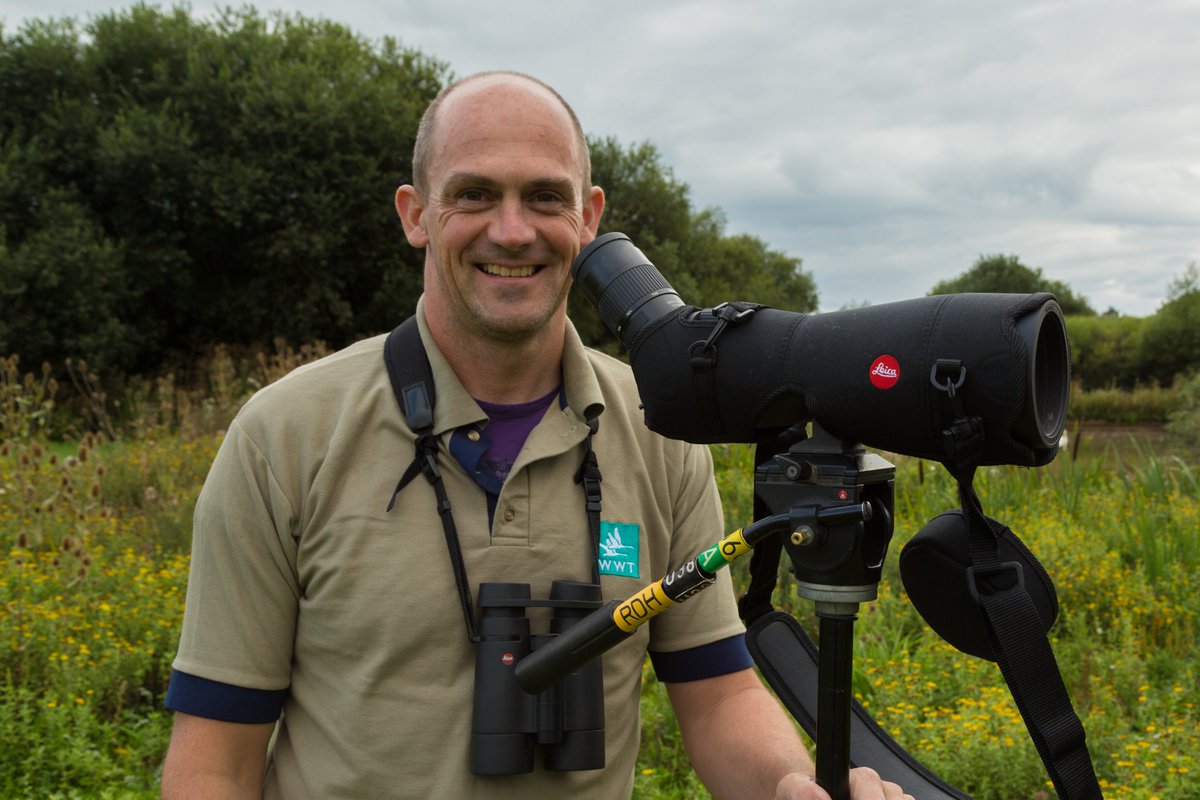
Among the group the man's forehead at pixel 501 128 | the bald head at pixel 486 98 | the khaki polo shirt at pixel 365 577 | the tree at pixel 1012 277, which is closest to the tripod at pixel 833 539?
the khaki polo shirt at pixel 365 577

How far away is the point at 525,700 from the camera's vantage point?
189cm

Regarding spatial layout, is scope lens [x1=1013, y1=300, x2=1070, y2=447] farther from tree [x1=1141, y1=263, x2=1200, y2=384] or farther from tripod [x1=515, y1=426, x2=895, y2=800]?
tree [x1=1141, y1=263, x2=1200, y2=384]

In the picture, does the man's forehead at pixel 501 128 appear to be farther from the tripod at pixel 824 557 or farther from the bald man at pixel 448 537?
the tripod at pixel 824 557

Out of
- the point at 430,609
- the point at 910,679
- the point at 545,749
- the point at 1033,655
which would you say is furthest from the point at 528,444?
the point at 910,679

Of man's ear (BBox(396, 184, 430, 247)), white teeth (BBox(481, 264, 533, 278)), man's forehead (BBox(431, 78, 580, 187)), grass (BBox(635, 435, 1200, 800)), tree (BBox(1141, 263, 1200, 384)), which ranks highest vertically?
tree (BBox(1141, 263, 1200, 384))

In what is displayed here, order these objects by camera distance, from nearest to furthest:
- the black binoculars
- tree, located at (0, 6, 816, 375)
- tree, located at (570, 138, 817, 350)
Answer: the black binoculars
tree, located at (0, 6, 816, 375)
tree, located at (570, 138, 817, 350)

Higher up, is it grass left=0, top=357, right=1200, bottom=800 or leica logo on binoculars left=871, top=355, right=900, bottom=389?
leica logo on binoculars left=871, top=355, right=900, bottom=389

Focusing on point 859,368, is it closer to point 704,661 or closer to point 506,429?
point 506,429

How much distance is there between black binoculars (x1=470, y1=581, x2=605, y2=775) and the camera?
187cm

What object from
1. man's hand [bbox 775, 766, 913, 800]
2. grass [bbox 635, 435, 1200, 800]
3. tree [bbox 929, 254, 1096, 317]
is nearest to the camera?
man's hand [bbox 775, 766, 913, 800]

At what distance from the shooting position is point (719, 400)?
1.52 meters

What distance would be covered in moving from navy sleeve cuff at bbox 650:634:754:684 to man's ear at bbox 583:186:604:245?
0.93 meters

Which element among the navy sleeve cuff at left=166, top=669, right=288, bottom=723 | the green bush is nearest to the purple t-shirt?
the navy sleeve cuff at left=166, top=669, right=288, bottom=723

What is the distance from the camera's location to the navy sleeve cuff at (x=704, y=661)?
2240 millimetres
